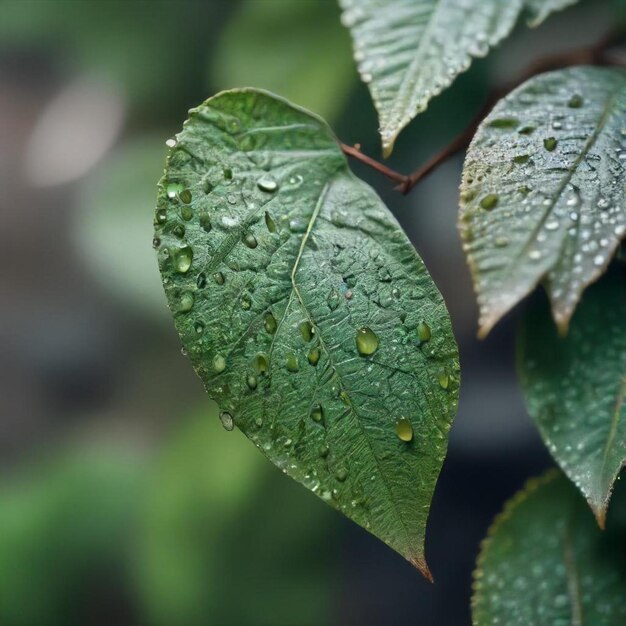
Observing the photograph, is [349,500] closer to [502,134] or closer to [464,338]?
[502,134]

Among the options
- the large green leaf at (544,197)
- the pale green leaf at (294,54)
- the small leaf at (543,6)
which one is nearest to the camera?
the large green leaf at (544,197)

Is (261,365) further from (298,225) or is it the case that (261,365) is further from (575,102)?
(575,102)

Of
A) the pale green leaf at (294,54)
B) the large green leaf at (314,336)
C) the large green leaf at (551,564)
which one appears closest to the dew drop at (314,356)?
the large green leaf at (314,336)

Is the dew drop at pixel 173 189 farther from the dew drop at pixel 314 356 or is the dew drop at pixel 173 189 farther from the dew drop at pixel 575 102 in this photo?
the dew drop at pixel 575 102

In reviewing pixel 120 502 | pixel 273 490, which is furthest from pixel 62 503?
pixel 273 490

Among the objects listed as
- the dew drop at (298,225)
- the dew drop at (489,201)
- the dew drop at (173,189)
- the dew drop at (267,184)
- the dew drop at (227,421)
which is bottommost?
the dew drop at (227,421)

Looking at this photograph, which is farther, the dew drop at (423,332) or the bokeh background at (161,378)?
the bokeh background at (161,378)

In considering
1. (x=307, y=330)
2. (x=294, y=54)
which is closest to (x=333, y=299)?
(x=307, y=330)
